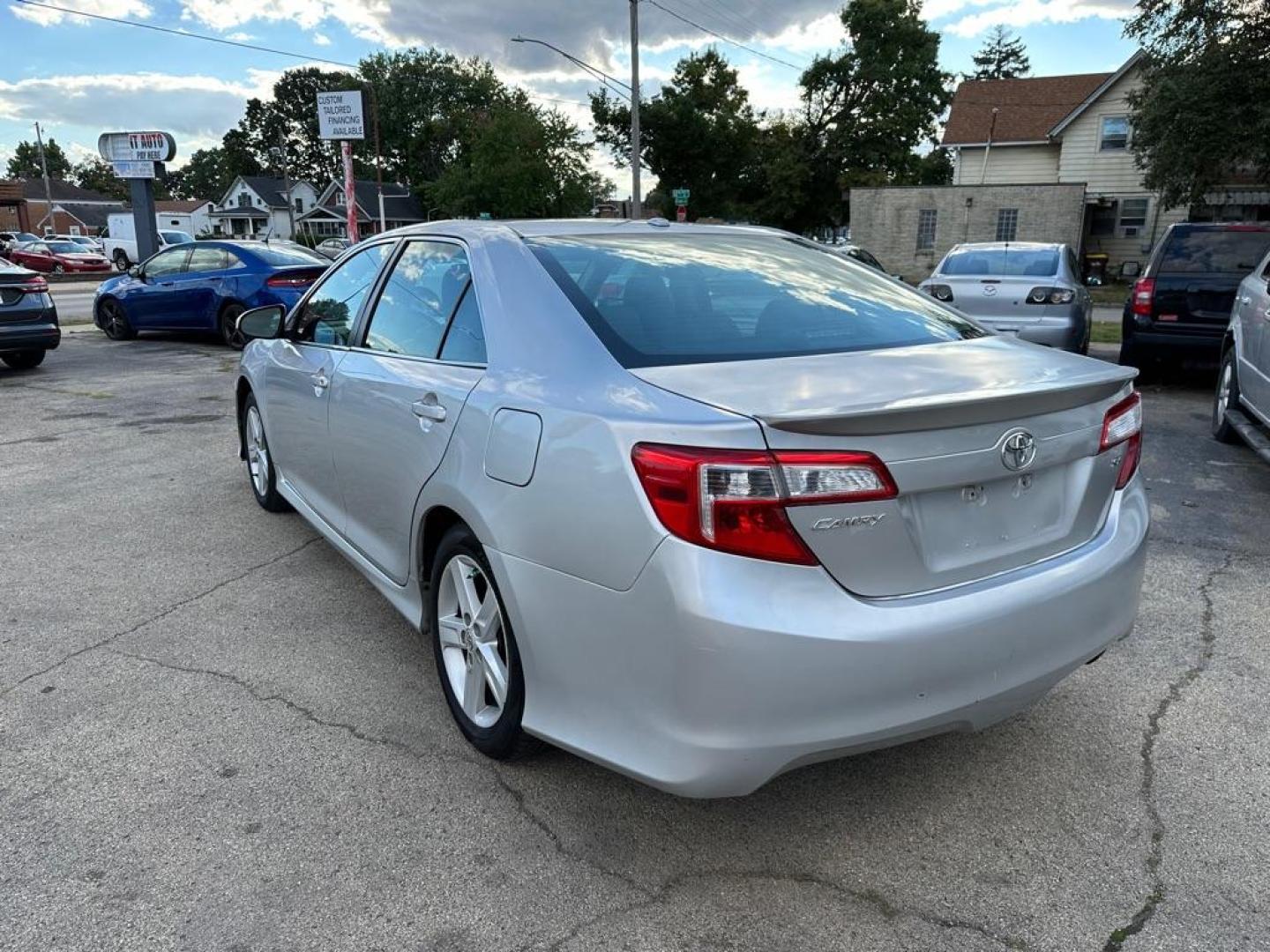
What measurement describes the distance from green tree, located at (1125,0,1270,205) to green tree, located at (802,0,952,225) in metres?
28.0

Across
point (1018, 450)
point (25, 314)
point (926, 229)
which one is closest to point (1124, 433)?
point (1018, 450)

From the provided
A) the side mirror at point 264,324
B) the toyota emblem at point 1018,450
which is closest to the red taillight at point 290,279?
the side mirror at point 264,324

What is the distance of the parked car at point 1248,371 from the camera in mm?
5941

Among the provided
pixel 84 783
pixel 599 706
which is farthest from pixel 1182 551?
pixel 84 783

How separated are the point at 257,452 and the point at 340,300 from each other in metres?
1.72

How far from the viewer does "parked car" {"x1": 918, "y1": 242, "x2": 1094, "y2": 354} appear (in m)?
9.73

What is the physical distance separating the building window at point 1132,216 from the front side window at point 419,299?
35.9 meters

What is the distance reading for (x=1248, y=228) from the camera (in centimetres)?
878

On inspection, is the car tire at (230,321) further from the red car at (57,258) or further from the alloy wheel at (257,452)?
the red car at (57,258)

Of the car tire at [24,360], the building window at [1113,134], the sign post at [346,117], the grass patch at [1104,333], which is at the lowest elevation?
the car tire at [24,360]

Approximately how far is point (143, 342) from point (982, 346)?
14.4 meters

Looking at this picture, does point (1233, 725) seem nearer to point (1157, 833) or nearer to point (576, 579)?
point (1157, 833)

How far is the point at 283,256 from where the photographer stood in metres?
13.0

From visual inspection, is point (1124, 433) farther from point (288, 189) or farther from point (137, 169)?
point (288, 189)
